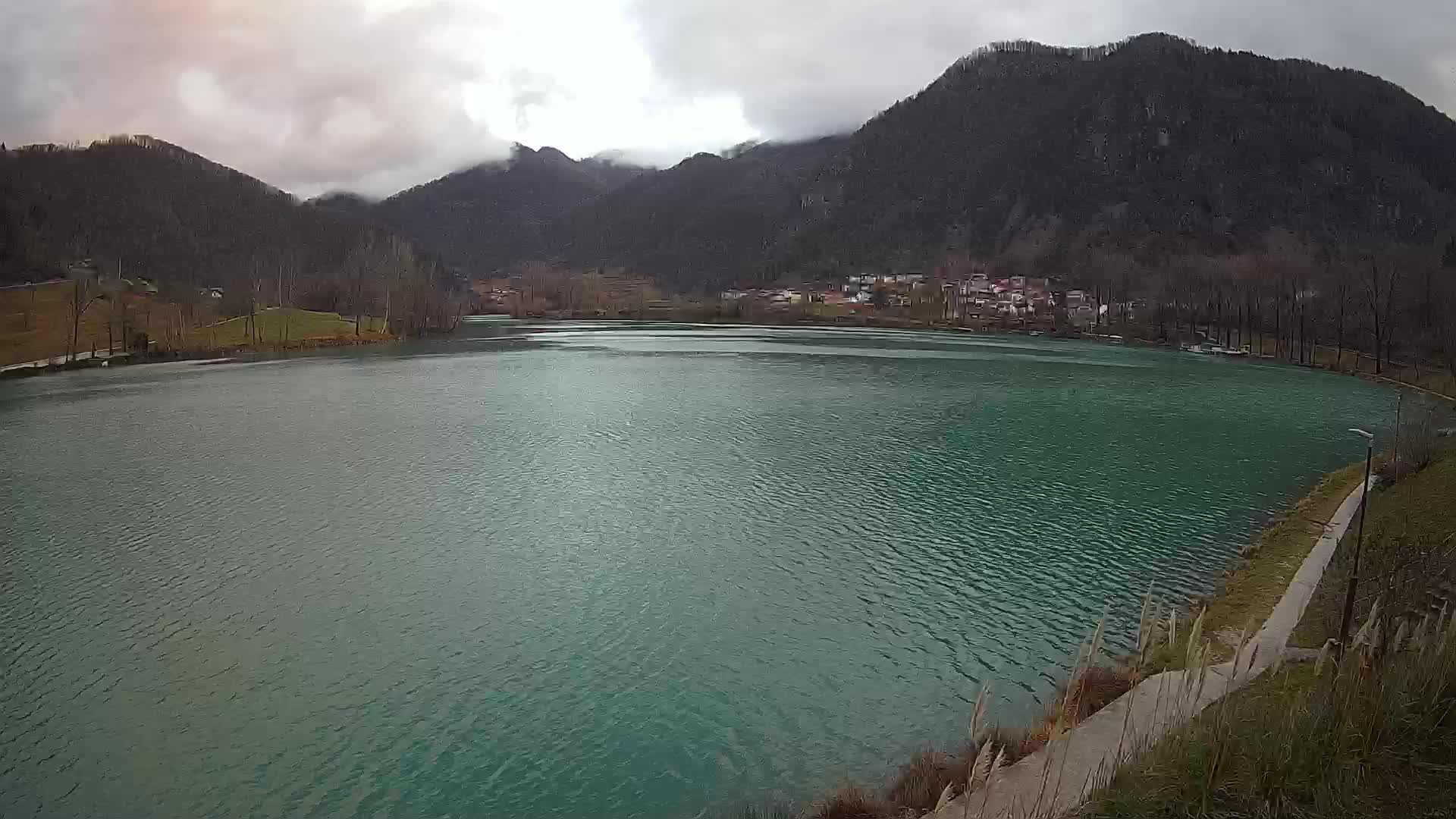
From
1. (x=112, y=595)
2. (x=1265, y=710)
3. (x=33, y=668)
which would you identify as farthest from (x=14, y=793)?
(x=1265, y=710)

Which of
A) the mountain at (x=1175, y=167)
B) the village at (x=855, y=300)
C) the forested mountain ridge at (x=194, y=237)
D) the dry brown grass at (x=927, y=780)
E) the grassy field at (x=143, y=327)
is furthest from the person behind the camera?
the mountain at (x=1175, y=167)

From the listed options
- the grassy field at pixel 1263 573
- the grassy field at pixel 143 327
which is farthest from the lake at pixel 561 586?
the grassy field at pixel 143 327

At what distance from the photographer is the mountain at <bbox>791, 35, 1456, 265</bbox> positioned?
145m

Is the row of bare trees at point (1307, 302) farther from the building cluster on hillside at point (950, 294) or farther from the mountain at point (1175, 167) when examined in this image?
the mountain at point (1175, 167)

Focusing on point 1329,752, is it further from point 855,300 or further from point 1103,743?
point 855,300

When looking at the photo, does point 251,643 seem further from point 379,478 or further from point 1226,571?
point 1226,571

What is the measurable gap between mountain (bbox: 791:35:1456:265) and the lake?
126 metres

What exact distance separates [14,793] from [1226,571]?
60.5 ft

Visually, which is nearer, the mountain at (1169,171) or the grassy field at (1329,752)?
the grassy field at (1329,752)

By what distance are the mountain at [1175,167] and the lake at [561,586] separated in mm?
125668

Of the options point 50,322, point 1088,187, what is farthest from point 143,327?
point 1088,187

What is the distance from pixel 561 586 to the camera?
1595cm

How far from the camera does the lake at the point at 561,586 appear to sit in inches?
391

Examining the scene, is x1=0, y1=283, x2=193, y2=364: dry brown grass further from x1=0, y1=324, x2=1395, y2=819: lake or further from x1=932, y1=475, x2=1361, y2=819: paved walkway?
x1=932, y1=475, x2=1361, y2=819: paved walkway
